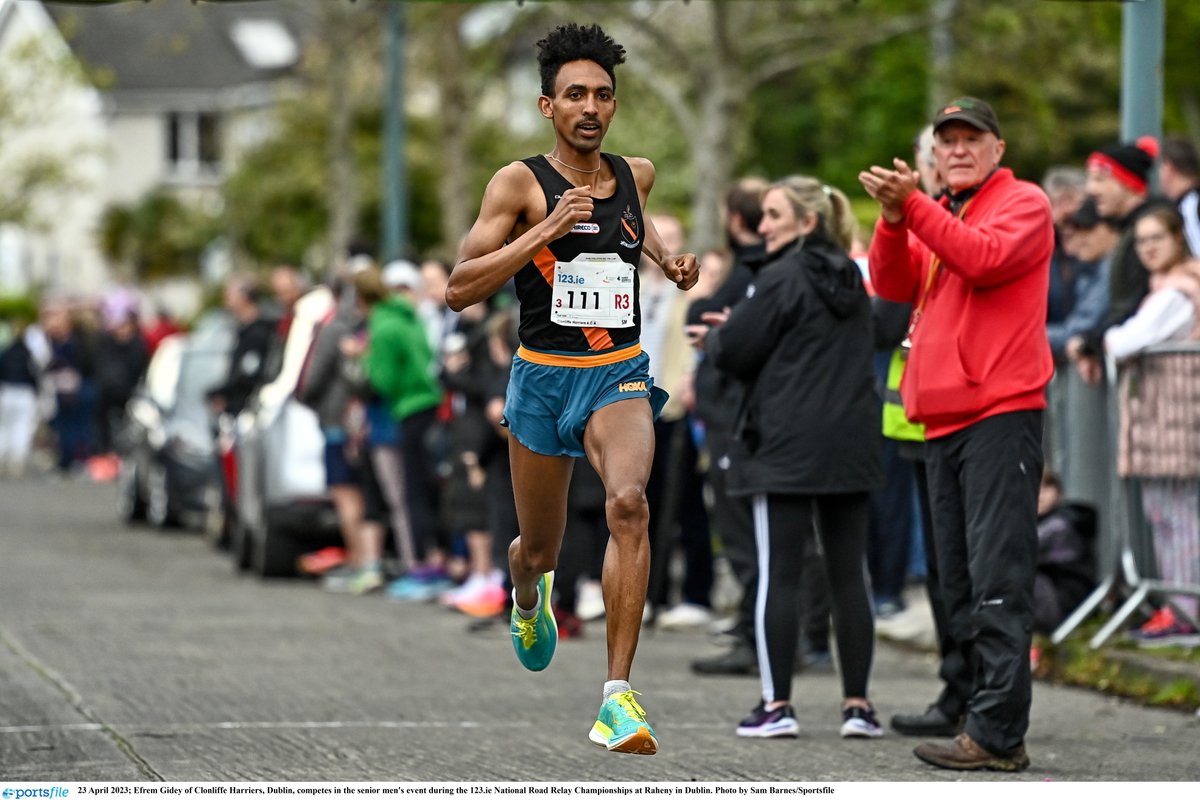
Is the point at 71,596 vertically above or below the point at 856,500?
below

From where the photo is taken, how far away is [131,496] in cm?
2162

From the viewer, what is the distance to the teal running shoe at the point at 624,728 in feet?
22.0

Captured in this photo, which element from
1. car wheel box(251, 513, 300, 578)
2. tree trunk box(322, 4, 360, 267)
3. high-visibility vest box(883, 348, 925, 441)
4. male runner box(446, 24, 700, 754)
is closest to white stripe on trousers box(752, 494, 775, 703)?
high-visibility vest box(883, 348, 925, 441)

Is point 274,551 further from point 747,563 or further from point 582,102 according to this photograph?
point 582,102

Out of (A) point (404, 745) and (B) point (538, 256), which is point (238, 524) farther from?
(B) point (538, 256)

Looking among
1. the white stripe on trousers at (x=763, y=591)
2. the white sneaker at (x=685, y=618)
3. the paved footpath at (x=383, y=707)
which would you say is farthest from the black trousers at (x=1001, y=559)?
the white sneaker at (x=685, y=618)

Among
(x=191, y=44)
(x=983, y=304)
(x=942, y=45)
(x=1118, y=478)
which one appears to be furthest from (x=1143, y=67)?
(x=191, y=44)

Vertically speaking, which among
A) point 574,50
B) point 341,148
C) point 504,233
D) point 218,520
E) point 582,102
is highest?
point 341,148

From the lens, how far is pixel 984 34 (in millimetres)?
24812

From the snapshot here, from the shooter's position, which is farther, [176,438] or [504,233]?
[176,438]

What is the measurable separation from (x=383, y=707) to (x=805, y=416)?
2.18 meters

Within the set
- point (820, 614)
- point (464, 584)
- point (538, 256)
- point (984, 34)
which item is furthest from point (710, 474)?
point (984, 34)

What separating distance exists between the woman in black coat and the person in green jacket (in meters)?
5.67

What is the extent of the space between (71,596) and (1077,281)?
6796 millimetres
